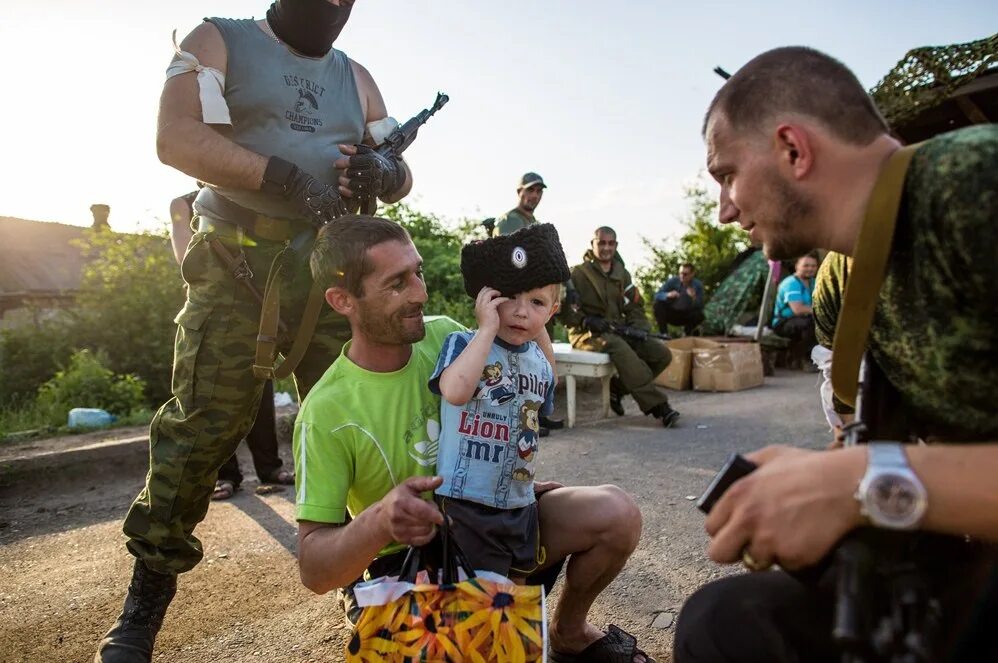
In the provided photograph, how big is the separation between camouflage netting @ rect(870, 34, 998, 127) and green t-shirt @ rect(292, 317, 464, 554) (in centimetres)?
705

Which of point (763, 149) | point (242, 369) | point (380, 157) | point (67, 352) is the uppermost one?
point (380, 157)

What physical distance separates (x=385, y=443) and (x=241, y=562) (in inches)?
69.0

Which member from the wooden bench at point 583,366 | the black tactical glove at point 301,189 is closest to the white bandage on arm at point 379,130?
the black tactical glove at point 301,189

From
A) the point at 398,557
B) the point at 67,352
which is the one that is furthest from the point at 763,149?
the point at 67,352

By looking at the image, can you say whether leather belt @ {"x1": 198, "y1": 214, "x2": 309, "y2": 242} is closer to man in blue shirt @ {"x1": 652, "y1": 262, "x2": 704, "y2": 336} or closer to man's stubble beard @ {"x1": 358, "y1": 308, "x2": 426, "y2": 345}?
man's stubble beard @ {"x1": 358, "y1": 308, "x2": 426, "y2": 345}

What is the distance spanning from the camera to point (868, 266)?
1163 mm

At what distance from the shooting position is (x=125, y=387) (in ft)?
23.3

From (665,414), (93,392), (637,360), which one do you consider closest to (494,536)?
(665,414)

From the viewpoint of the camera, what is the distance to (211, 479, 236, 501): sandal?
13.8 ft

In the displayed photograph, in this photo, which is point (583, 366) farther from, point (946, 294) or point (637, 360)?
point (946, 294)

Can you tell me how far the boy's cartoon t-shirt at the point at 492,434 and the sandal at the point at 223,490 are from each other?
9.40 feet

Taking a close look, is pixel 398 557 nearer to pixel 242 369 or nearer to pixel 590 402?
pixel 242 369

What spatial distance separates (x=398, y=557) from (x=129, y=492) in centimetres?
341

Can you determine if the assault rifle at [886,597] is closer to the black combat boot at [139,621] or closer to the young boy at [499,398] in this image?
the young boy at [499,398]
